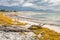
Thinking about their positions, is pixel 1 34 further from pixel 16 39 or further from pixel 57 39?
pixel 57 39

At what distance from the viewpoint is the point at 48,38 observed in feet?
96.0

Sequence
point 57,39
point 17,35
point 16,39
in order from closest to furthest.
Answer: point 16,39 < point 17,35 < point 57,39

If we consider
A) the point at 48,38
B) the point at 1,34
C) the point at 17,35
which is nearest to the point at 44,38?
the point at 48,38

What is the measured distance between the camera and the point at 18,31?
30.6 metres

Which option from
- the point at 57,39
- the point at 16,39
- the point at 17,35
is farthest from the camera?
the point at 57,39

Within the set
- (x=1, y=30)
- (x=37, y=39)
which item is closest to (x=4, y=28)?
(x=1, y=30)

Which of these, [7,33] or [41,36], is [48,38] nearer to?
[41,36]

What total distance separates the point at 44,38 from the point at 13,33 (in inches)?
137

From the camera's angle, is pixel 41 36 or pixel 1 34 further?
pixel 41 36

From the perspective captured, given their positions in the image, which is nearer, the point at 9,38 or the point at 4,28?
the point at 9,38

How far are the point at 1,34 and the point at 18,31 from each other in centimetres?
342

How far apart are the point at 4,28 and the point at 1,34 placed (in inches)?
110

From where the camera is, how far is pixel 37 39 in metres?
27.5

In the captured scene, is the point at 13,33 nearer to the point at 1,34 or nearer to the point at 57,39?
the point at 1,34
